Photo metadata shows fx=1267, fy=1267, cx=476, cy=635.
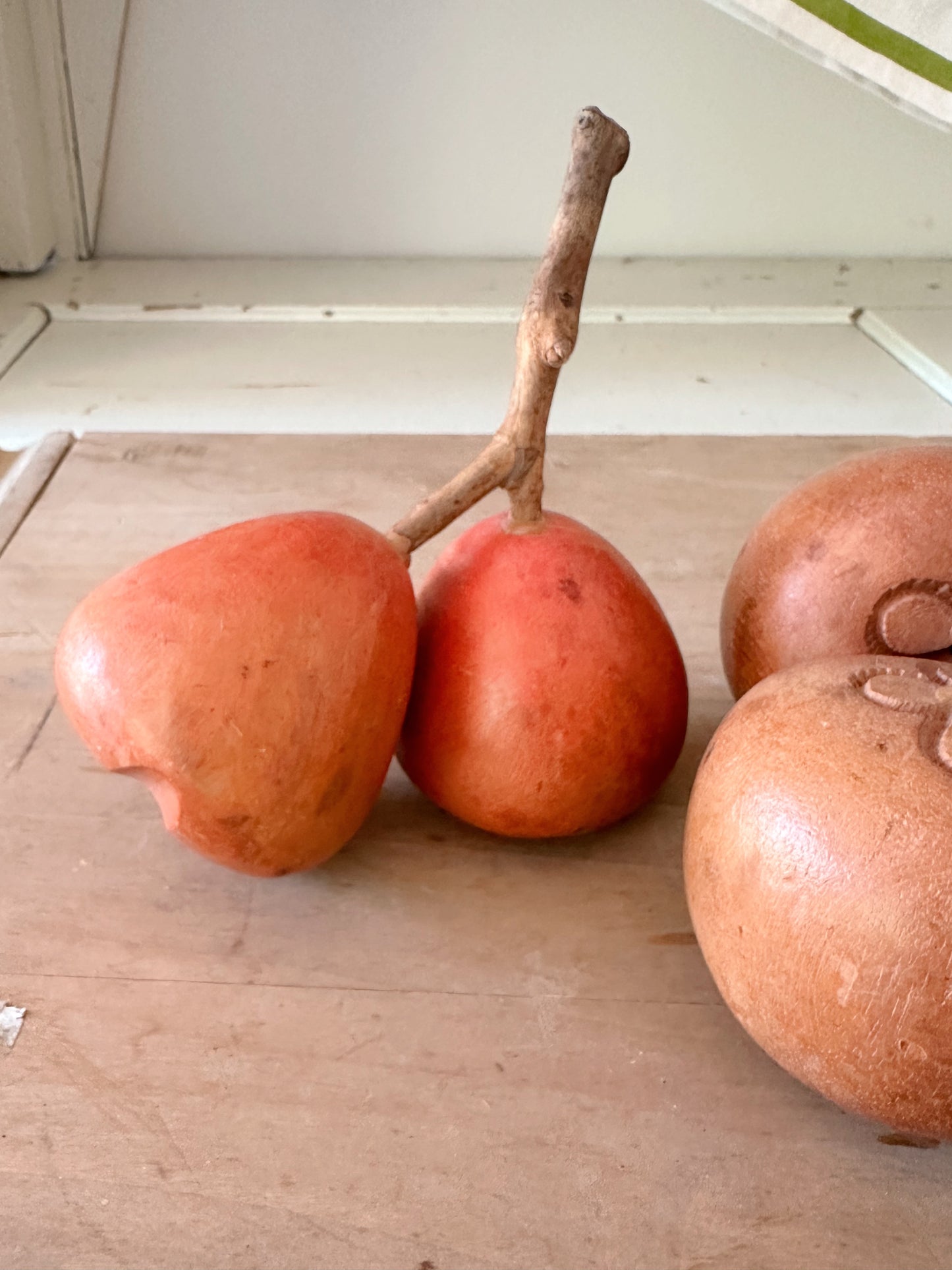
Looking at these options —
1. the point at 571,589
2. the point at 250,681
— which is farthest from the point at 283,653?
the point at 571,589

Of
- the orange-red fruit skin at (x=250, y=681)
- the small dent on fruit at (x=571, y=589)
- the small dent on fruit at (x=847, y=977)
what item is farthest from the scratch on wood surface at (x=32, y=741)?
the small dent on fruit at (x=847, y=977)

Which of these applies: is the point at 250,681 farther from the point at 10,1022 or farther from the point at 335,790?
the point at 10,1022

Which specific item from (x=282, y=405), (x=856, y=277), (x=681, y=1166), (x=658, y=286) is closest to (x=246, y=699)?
(x=681, y=1166)

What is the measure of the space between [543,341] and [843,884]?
25 cm

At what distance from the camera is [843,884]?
0.40m

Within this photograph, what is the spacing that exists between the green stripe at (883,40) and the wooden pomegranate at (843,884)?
0.49 m

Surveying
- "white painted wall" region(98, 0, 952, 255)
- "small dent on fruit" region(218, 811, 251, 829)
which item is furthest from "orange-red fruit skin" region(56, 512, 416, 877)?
"white painted wall" region(98, 0, 952, 255)

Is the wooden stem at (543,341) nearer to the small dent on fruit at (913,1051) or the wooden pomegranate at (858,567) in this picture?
the wooden pomegranate at (858,567)

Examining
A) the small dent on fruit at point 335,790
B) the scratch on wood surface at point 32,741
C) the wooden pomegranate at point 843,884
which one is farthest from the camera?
the scratch on wood surface at point 32,741

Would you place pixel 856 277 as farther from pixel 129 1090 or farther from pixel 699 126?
pixel 129 1090

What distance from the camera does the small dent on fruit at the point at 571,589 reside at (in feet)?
1.73

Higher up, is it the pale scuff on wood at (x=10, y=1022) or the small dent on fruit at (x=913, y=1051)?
the small dent on fruit at (x=913, y=1051)

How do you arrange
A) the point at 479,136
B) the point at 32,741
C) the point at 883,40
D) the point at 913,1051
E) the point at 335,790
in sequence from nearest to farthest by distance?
the point at 913,1051, the point at 335,790, the point at 32,741, the point at 883,40, the point at 479,136

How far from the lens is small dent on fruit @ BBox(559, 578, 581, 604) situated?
0.53 metres
